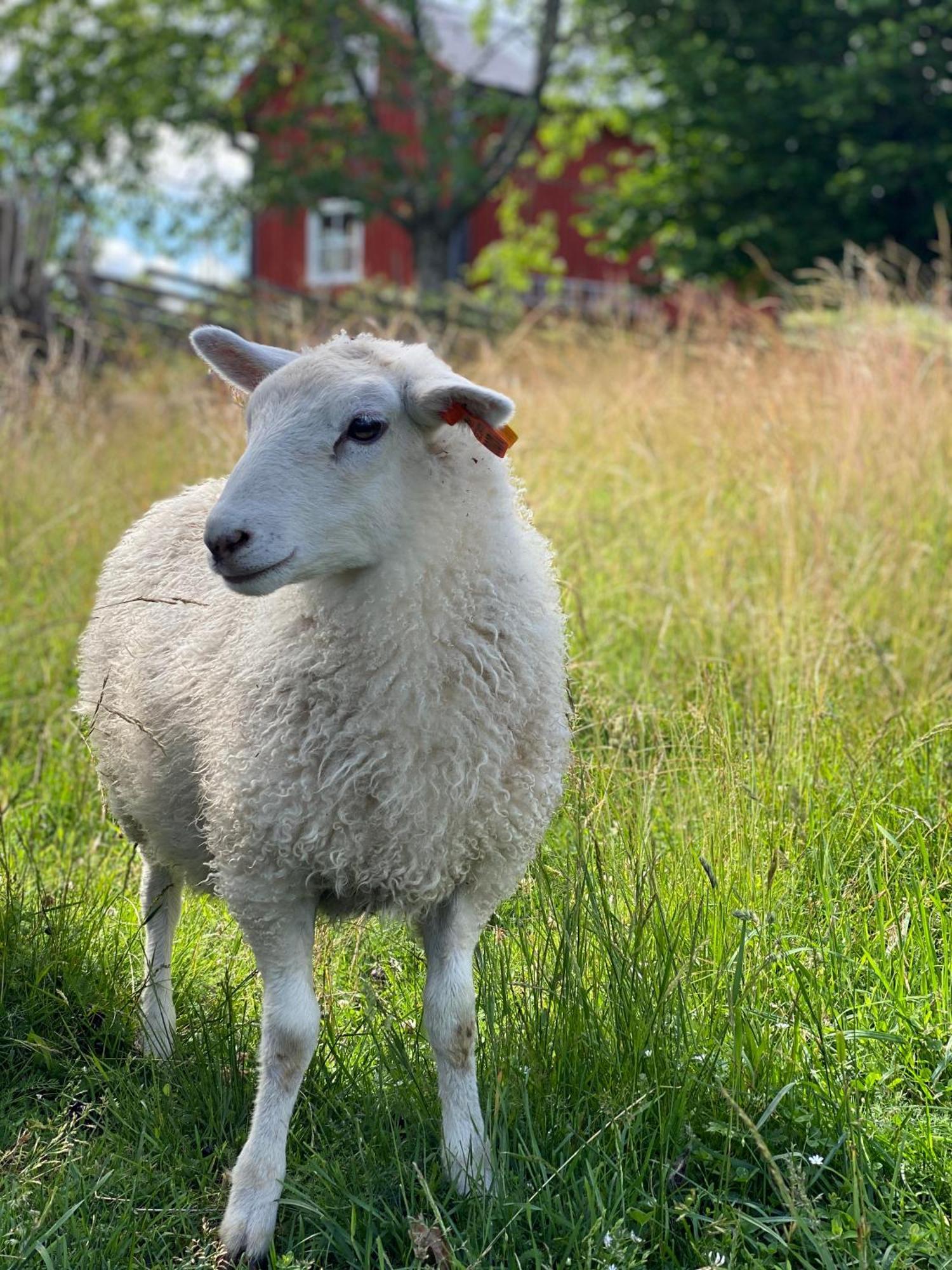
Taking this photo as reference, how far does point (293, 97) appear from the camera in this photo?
72.3 ft

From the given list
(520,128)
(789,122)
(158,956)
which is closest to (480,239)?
(520,128)

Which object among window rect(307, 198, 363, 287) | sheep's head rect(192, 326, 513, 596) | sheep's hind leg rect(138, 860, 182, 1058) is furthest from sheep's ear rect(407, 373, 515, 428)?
window rect(307, 198, 363, 287)

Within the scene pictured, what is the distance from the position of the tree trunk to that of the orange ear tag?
64.6 feet

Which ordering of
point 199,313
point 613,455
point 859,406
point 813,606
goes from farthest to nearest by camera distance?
point 199,313, point 613,455, point 859,406, point 813,606

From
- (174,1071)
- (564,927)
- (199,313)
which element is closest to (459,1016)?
(564,927)

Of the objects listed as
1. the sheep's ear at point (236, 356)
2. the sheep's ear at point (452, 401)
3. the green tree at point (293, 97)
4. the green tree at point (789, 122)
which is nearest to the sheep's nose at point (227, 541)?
the sheep's ear at point (452, 401)

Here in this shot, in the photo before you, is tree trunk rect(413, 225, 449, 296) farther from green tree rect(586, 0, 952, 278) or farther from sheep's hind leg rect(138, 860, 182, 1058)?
sheep's hind leg rect(138, 860, 182, 1058)

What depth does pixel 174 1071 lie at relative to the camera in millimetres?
2639

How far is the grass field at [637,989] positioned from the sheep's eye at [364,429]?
886 mm

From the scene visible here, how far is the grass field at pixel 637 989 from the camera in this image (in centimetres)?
220

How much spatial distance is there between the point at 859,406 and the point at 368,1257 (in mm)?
4154

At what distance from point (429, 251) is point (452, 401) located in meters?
20.1

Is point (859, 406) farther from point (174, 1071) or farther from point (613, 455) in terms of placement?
point (174, 1071)

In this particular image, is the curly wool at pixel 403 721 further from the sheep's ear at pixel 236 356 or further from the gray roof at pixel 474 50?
the gray roof at pixel 474 50
